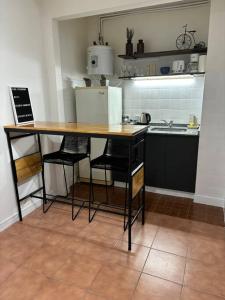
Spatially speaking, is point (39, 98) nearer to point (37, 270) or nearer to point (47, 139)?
point (47, 139)

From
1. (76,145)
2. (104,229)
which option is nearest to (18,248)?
(104,229)

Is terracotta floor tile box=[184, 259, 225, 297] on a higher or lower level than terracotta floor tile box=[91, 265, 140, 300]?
higher

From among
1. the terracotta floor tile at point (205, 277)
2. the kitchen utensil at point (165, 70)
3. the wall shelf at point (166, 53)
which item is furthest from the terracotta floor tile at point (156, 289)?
the wall shelf at point (166, 53)

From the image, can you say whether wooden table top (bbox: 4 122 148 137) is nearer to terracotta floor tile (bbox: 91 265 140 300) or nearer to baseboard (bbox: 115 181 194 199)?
terracotta floor tile (bbox: 91 265 140 300)

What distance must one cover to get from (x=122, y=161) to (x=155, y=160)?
90 centimetres

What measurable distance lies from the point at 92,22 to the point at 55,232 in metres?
3.27

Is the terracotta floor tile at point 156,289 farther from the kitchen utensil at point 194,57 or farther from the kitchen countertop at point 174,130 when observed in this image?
the kitchen utensil at point 194,57

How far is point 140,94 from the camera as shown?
144 inches

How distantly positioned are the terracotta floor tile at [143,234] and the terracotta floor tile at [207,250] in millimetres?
378

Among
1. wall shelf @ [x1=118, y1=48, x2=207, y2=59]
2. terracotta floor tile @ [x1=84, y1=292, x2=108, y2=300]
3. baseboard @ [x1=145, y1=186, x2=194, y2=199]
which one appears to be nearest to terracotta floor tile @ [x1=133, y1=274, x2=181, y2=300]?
terracotta floor tile @ [x1=84, y1=292, x2=108, y2=300]

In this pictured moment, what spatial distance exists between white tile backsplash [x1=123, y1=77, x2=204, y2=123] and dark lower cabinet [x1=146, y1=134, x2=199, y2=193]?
0.64 metres

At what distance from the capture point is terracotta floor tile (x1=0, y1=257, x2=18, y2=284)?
1.84m

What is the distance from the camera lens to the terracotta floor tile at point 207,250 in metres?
1.98

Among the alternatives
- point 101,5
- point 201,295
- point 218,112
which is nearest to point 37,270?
point 201,295
